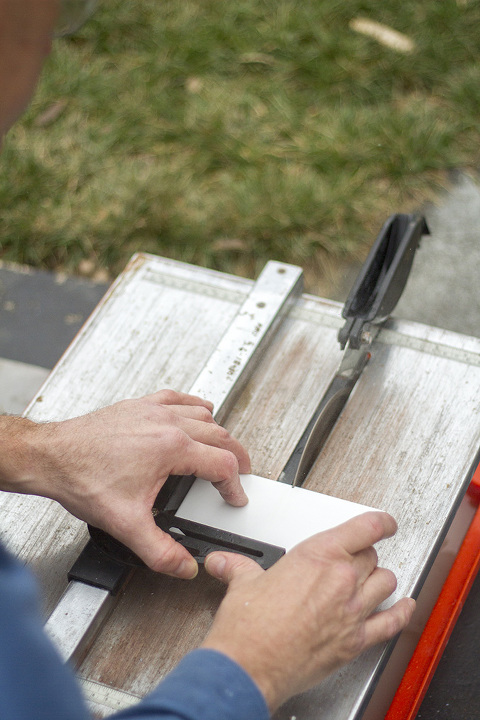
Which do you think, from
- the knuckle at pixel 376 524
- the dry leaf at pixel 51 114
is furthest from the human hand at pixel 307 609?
the dry leaf at pixel 51 114

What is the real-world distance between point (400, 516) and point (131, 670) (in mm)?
480

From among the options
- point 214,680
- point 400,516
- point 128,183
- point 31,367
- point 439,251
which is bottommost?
point 439,251

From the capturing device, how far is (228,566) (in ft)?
3.31

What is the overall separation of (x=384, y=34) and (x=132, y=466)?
112 inches

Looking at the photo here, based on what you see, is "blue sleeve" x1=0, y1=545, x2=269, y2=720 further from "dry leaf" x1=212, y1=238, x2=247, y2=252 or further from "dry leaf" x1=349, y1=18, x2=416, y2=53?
"dry leaf" x1=349, y1=18, x2=416, y2=53

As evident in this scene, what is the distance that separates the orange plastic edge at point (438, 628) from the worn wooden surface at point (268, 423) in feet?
0.79

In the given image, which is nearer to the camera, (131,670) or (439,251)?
(131,670)

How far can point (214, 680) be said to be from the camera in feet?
2.64

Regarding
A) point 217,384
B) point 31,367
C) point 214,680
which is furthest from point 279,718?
point 31,367

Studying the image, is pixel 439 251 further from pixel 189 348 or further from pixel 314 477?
pixel 314 477

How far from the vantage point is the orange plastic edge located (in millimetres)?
1186

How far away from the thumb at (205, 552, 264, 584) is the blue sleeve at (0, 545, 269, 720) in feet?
0.53

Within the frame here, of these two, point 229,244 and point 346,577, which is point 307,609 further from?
point 229,244

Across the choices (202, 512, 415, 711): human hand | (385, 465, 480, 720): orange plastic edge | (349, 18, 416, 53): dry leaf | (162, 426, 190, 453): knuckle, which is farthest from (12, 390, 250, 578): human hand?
(349, 18, 416, 53): dry leaf
